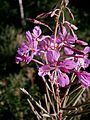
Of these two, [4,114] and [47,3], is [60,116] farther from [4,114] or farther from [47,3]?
[47,3]

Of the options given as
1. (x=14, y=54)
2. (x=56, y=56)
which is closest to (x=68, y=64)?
(x=56, y=56)

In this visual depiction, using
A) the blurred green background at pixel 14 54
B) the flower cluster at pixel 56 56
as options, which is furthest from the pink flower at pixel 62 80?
the blurred green background at pixel 14 54

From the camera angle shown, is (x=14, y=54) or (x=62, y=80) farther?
(x=14, y=54)

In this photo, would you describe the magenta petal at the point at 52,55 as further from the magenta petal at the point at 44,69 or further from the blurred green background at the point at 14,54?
the blurred green background at the point at 14,54

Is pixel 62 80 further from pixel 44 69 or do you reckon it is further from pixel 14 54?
pixel 14 54

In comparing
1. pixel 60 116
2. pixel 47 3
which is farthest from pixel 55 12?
pixel 47 3
